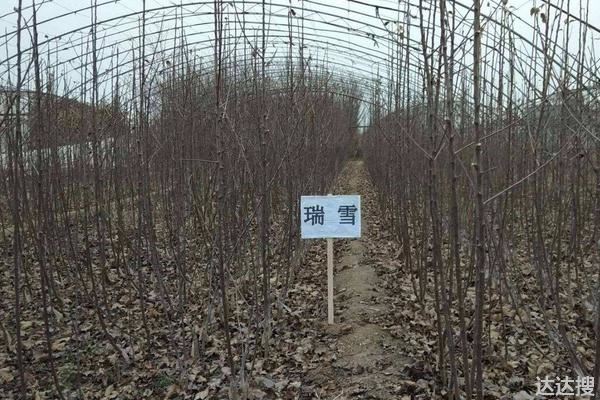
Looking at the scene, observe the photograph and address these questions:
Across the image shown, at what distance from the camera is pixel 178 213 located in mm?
2994

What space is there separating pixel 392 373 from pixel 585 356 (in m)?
1.06

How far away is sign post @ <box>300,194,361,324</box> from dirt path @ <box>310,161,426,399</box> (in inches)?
11.2

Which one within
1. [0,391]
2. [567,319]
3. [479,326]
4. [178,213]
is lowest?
[0,391]

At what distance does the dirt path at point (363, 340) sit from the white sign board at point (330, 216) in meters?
0.66

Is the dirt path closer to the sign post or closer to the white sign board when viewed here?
the sign post

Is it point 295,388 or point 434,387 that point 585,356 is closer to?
point 434,387

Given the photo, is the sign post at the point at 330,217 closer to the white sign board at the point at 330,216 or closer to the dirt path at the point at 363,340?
the white sign board at the point at 330,216

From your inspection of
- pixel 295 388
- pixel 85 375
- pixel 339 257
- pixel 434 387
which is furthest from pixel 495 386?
pixel 339 257

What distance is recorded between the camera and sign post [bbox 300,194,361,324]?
3641mm

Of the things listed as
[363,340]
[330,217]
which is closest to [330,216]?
[330,217]

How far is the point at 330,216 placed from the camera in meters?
3.66

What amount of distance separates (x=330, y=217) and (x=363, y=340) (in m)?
0.88

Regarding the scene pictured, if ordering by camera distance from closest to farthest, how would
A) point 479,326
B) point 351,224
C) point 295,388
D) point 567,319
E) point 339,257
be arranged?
point 479,326 → point 295,388 → point 567,319 → point 351,224 → point 339,257

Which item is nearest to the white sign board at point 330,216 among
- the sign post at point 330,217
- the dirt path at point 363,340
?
the sign post at point 330,217
